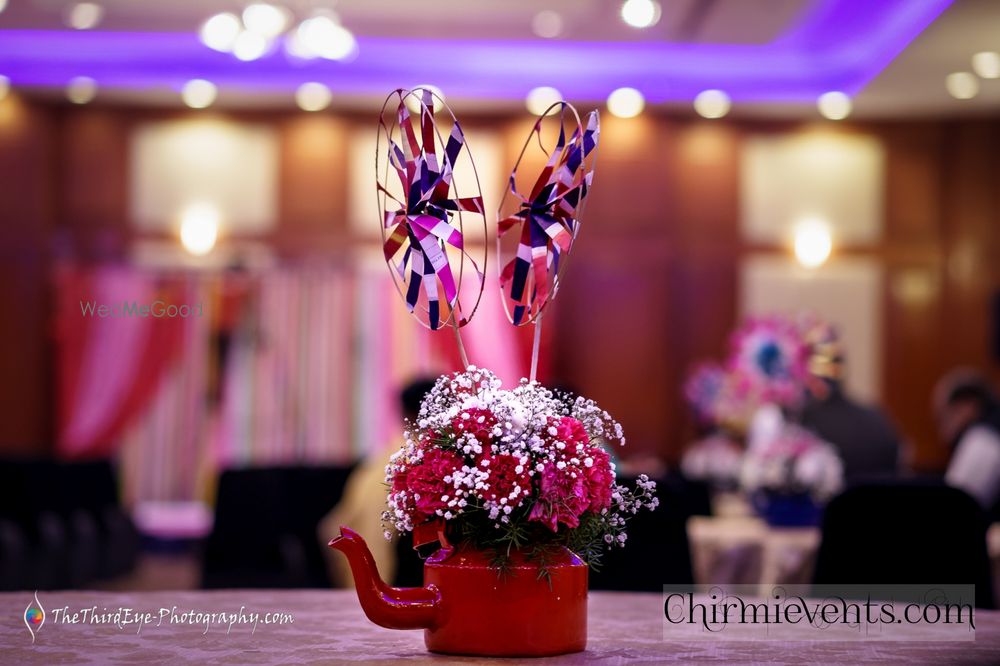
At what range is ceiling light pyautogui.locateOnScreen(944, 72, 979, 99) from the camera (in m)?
7.44

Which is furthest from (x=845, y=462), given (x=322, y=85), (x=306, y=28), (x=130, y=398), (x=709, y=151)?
(x=130, y=398)

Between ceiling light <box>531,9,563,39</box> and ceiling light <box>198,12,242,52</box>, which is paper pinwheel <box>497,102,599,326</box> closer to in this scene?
ceiling light <box>198,12,242,52</box>

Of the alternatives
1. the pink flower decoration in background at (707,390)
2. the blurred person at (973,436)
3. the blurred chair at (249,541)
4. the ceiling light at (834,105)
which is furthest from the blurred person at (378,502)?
the ceiling light at (834,105)

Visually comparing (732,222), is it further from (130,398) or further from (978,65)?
(130,398)

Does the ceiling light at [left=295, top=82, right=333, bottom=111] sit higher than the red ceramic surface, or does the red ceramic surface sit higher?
the ceiling light at [left=295, top=82, right=333, bottom=111]

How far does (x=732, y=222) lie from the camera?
855 cm

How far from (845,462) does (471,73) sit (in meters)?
3.88

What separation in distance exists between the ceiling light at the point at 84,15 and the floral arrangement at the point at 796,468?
185 inches

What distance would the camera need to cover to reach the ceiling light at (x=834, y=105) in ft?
26.6

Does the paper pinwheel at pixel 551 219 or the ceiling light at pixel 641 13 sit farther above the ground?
the ceiling light at pixel 641 13

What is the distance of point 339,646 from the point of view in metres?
1.67

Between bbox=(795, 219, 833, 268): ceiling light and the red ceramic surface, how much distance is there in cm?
728

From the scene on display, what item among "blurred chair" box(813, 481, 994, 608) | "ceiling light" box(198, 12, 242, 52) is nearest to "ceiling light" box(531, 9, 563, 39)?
"ceiling light" box(198, 12, 242, 52)

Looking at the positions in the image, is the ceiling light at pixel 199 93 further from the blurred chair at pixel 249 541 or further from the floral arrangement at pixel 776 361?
the floral arrangement at pixel 776 361
